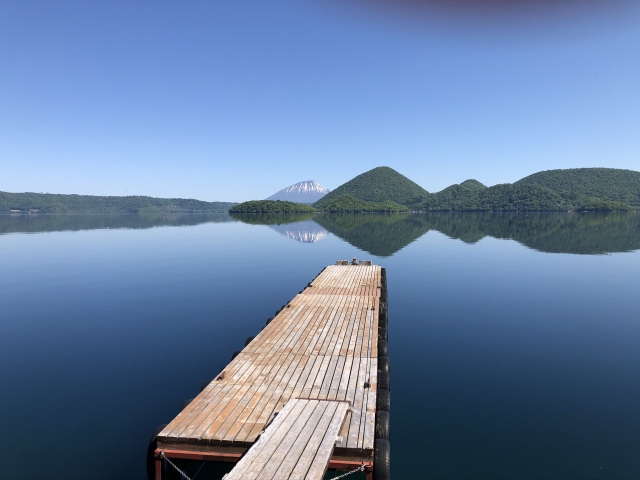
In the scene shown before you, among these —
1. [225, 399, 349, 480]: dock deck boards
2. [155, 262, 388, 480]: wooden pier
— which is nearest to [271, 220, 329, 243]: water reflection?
[155, 262, 388, 480]: wooden pier

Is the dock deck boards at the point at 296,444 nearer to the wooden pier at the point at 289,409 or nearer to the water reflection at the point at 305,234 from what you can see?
the wooden pier at the point at 289,409

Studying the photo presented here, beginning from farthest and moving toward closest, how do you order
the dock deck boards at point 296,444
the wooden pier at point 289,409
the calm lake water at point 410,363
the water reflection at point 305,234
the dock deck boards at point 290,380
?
the water reflection at point 305,234 < the calm lake water at point 410,363 < the dock deck boards at point 290,380 < the wooden pier at point 289,409 < the dock deck boards at point 296,444

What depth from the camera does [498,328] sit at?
19000 mm

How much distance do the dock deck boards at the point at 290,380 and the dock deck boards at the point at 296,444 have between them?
40 centimetres

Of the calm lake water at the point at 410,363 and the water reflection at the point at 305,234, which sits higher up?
the water reflection at the point at 305,234

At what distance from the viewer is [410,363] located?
15.2 m

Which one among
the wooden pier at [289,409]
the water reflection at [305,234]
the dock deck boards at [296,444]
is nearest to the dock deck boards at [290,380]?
the wooden pier at [289,409]

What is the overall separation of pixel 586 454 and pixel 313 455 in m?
7.91

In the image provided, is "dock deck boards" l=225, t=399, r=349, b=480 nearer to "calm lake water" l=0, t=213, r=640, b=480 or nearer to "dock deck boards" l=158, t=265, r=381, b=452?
"dock deck boards" l=158, t=265, r=381, b=452

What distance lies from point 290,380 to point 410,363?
6824 millimetres

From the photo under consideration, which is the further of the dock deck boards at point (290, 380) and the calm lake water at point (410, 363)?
the calm lake water at point (410, 363)

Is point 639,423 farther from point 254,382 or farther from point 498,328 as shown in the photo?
point 254,382

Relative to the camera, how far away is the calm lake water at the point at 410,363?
31.7ft

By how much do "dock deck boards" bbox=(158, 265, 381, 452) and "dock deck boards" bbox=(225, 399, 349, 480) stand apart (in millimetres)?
402
